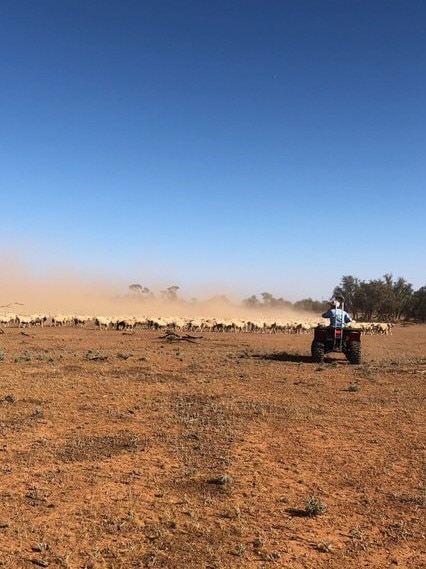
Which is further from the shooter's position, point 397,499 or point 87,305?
point 87,305

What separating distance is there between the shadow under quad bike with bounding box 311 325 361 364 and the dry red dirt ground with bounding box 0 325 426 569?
521cm

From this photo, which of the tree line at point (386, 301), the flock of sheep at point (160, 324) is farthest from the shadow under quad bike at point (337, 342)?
the tree line at point (386, 301)

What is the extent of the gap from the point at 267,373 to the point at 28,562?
40.9 feet

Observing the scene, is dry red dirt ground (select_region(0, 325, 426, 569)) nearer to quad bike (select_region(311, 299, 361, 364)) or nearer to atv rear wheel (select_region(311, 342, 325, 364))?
quad bike (select_region(311, 299, 361, 364))

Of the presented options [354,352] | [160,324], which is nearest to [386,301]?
[160,324]

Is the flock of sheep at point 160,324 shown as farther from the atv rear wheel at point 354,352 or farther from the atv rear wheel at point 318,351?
the atv rear wheel at point 318,351

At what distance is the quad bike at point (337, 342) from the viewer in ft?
62.8

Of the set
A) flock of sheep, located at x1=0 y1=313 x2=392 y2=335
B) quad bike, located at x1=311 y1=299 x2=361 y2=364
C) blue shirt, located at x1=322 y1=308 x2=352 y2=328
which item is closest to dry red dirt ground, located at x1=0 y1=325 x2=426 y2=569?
blue shirt, located at x1=322 y1=308 x2=352 y2=328

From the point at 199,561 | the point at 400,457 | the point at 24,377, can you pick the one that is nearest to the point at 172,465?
the point at 199,561

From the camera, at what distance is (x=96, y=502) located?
235 inches

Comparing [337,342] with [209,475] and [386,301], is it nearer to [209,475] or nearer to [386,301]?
[209,475]

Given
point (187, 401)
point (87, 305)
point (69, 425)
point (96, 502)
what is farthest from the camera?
point (87, 305)

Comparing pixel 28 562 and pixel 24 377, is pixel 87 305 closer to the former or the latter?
pixel 24 377

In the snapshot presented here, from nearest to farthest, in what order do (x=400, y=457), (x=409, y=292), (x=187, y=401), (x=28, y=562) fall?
(x=28, y=562), (x=400, y=457), (x=187, y=401), (x=409, y=292)
